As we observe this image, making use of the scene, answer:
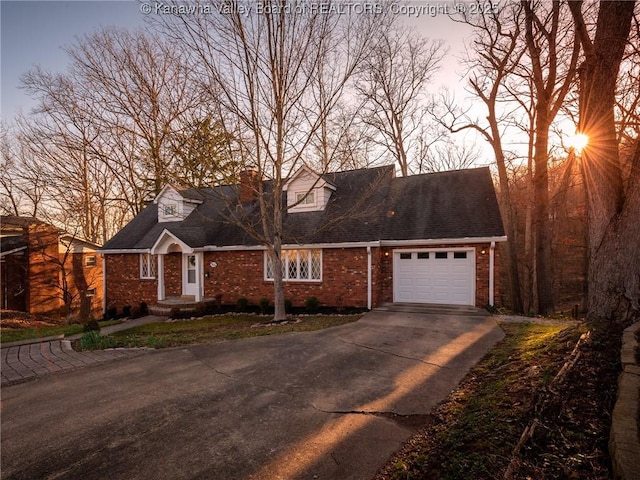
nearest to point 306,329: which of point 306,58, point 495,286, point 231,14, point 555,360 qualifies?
point 555,360

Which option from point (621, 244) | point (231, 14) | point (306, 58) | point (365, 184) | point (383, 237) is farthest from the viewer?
point (365, 184)

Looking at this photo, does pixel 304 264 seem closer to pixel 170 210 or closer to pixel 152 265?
pixel 152 265

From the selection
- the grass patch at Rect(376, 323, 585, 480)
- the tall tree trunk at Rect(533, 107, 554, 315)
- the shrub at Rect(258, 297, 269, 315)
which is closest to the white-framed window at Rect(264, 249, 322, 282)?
the shrub at Rect(258, 297, 269, 315)

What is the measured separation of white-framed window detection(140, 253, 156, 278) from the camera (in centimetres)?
1639

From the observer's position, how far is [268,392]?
5.05 metres

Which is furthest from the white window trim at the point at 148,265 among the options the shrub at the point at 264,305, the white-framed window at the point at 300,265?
the shrub at the point at 264,305

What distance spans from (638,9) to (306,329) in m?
11.1

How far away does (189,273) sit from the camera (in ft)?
51.8

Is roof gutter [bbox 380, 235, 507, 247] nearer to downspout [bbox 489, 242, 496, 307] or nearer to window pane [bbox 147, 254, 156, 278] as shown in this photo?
downspout [bbox 489, 242, 496, 307]

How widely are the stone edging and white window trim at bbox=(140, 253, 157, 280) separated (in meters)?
17.2

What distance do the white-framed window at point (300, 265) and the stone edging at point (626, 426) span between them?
10.1 meters

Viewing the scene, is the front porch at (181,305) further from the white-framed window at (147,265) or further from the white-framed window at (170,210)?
the white-framed window at (170,210)

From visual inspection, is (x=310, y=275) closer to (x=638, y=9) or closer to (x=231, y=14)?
(x=231, y=14)

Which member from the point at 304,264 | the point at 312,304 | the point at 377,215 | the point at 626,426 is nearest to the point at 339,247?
the point at 304,264
